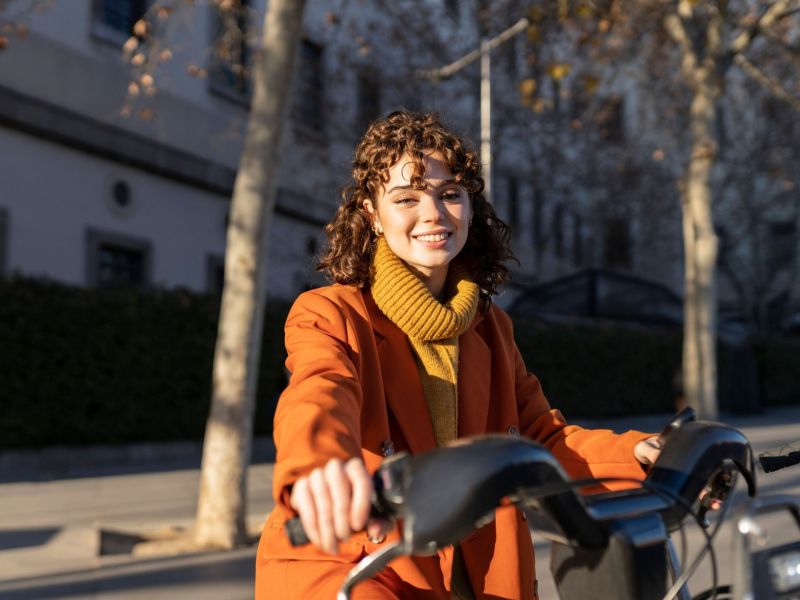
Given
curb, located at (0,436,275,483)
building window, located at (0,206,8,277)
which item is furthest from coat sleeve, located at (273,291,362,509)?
building window, located at (0,206,8,277)

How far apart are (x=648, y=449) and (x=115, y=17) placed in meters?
16.1

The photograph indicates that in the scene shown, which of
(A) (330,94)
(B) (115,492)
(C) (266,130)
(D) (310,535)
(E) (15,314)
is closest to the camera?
(D) (310,535)

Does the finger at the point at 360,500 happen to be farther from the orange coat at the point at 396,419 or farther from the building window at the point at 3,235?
the building window at the point at 3,235

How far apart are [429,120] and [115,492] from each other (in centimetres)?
835

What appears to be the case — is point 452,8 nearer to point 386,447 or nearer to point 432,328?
point 432,328

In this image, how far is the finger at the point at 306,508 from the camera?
1.31 m

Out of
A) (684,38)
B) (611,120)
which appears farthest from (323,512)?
(611,120)

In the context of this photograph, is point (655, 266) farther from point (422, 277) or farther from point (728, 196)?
point (422, 277)

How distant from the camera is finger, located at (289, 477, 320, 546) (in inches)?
51.5

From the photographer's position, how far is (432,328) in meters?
2.20

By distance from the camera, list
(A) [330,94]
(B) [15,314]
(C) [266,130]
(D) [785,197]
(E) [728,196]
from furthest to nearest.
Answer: (E) [728,196] < (D) [785,197] < (A) [330,94] < (B) [15,314] < (C) [266,130]

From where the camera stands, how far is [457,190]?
7.84ft

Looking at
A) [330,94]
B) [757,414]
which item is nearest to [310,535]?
[330,94]

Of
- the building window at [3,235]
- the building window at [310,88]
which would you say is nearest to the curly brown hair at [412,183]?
the building window at [3,235]
